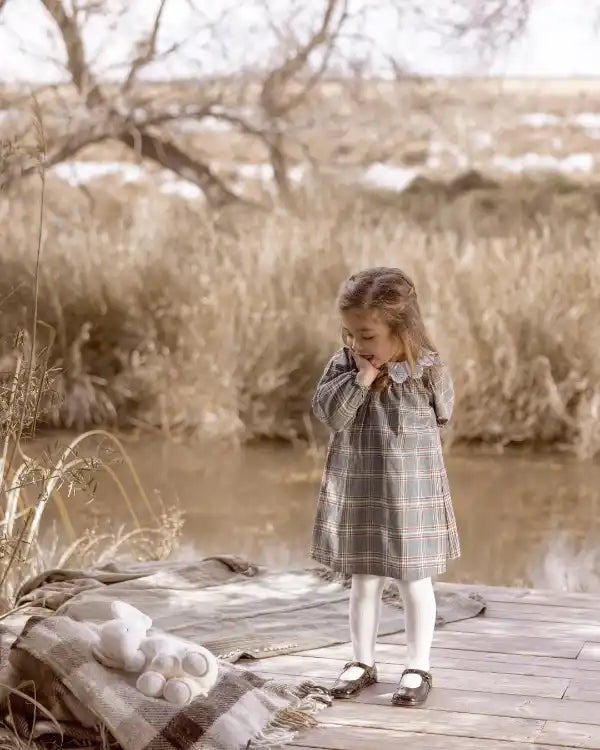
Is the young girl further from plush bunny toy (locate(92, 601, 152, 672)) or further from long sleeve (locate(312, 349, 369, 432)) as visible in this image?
plush bunny toy (locate(92, 601, 152, 672))

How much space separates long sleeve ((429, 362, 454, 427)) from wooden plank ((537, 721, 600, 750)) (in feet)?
1.84

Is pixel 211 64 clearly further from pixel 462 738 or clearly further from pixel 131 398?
pixel 462 738

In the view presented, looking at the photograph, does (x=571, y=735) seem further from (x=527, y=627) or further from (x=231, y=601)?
(x=231, y=601)

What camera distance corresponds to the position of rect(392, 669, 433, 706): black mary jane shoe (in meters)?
2.43

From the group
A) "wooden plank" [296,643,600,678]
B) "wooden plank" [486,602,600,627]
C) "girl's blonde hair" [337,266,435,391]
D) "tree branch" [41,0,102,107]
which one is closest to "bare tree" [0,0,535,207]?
"tree branch" [41,0,102,107]

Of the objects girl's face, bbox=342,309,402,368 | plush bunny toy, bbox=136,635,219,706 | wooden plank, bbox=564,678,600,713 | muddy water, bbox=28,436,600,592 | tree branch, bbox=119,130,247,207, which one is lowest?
muddy water, bbox=28,436,600,592

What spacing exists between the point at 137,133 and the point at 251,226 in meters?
0.79

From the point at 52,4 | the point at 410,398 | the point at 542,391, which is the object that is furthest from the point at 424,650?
the point at 52,4

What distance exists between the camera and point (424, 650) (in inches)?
98.2

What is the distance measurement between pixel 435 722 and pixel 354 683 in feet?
0.67

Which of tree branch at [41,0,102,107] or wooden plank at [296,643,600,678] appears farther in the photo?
tree branch at [41,0,102,107]

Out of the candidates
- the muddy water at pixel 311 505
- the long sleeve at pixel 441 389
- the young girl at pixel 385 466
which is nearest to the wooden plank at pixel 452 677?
the young girl at pixel 385 466

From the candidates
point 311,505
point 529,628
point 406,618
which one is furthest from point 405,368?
point 311,505

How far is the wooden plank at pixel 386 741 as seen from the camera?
7.30 feet
